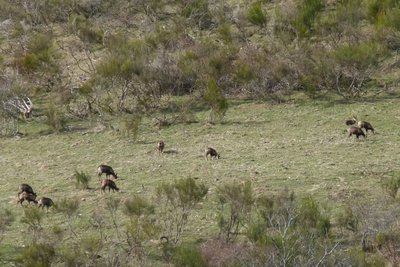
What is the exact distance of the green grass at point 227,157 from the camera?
1650 cm

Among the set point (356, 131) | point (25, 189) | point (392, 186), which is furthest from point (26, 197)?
point (356, 131)

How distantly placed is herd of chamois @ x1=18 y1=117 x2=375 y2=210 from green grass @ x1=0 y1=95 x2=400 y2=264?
183 mm

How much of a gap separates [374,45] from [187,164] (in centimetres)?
960

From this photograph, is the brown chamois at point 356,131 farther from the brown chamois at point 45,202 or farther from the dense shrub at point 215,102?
the brown chamois at point 45,202

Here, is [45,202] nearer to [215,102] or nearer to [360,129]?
[360,129]

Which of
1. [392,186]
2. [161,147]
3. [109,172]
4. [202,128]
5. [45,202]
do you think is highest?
[392,186]

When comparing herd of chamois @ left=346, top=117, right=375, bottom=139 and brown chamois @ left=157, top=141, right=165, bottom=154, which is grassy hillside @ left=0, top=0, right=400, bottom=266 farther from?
brown chamois @ left=157, top=141, right=165, bottom=154

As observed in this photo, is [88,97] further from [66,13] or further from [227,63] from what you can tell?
[66,13]

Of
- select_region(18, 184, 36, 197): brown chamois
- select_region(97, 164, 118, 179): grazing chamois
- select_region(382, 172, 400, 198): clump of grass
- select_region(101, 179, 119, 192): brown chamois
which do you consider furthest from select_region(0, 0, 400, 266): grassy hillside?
select_region(18, 184, 36, 197): brown chamois

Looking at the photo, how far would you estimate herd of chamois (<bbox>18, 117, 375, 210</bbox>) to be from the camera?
667 inches

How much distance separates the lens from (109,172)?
60.5 feet

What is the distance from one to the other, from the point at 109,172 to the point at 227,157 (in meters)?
3.02

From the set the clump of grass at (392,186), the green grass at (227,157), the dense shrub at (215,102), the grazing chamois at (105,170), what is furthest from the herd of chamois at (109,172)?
the clump of grass at (392,186)

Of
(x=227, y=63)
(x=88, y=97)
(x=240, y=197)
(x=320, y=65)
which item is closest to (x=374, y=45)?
(x=320, y=65)
